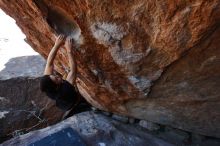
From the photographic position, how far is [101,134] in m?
3.32

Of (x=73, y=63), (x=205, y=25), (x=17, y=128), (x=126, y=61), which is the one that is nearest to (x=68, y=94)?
(x=73, y=63)

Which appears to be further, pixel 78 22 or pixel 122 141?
pixel 122 141

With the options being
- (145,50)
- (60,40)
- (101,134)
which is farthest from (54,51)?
(101,134)

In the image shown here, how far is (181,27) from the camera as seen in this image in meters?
2.03

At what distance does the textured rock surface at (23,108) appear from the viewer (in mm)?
4539

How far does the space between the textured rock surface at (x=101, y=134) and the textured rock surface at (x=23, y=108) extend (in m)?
1.12

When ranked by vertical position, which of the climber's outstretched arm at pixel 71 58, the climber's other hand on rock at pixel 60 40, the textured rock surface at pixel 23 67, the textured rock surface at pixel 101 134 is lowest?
the textured rock surface at pixel 101 134

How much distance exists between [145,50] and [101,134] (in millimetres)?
1330

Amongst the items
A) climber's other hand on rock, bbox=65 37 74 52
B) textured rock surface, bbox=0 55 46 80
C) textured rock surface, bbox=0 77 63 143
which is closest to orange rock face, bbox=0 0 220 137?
climber's other hand on rock, bbox=65 37 74 52

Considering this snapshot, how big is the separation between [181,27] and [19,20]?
1706mm

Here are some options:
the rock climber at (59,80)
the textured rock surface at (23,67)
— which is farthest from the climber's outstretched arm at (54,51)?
the textured rock surface at (23,67)

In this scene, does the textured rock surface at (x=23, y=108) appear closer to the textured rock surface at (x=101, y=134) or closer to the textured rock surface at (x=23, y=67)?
the textured rock surface at (x=23, y=67)

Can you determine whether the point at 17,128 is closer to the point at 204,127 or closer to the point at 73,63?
the point at 73,63

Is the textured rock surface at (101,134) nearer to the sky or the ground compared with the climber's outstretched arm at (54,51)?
nearer to the ground
